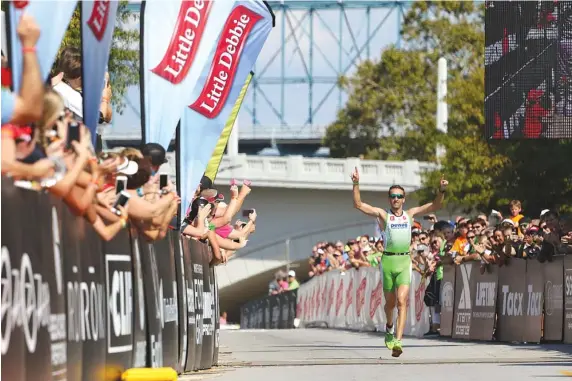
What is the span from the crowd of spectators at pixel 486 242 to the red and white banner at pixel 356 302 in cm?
52

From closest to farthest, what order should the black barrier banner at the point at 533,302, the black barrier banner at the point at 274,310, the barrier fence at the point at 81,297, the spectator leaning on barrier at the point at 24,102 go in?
the spectator leaning on barrier at the point at 24,102, the barrier fence at the point at 81,297, the black barrier banner at the point at 533,302, the black barrier banner at the point at 274,310

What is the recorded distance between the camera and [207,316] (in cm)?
1575

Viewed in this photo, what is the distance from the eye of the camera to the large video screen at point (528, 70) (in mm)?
21562

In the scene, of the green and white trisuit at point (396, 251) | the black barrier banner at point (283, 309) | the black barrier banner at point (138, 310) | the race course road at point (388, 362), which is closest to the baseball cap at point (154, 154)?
the black barrier banner at point (138, 310)

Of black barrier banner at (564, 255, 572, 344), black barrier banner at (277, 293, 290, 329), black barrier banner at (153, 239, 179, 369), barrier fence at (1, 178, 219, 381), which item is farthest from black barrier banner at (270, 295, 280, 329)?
black barrier banner at (153, 239, 179, 369)

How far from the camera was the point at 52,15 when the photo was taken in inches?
402

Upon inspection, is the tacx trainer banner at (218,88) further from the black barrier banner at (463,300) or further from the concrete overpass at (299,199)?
the concrete overpass at (299,199)

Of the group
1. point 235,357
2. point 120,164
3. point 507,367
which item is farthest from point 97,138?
point 235,357

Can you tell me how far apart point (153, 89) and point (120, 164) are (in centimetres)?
427

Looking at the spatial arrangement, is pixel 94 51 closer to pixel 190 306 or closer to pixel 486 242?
pixel 190 306

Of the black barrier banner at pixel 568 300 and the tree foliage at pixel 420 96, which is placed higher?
the tree foliage at pixel 420 96

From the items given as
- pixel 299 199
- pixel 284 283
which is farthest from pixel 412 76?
pixel 284 283

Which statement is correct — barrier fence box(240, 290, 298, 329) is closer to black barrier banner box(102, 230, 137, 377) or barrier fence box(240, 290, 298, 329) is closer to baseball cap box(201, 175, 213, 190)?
baseball cap box(201, 175, 213, 190)

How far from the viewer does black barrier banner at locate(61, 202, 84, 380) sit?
30.6ft
